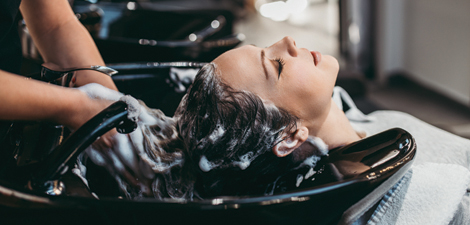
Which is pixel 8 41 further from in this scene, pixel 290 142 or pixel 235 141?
pixel 290 142

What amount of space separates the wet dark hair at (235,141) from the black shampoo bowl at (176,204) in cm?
21

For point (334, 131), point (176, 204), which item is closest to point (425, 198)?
point (334, 131)

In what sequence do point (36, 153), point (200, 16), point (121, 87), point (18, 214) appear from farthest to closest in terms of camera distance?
1. point (200, 16)
2. point (121, 87)
3. point (36, 153)
4. point (18, 214)

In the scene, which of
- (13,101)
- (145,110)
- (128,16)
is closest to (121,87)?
(145,110)

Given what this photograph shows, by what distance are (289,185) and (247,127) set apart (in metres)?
0.17

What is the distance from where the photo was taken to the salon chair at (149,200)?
50 cm

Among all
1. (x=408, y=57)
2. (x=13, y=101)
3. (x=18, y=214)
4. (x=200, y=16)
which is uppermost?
(x=13, y=101)

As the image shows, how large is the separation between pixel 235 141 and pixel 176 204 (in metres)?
0.30

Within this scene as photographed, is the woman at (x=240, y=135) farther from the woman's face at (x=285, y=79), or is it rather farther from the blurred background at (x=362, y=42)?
the blurred background at (x=362, y=42)

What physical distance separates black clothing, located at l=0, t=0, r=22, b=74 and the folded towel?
0.87 metres

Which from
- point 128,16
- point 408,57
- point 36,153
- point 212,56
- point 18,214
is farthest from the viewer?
point 408,57

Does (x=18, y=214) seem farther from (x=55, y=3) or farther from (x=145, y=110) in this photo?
(x=55, y=3)

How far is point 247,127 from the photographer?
0.78 metres

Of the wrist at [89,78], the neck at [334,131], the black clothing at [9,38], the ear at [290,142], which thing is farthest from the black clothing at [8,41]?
the neck at [334,131]
